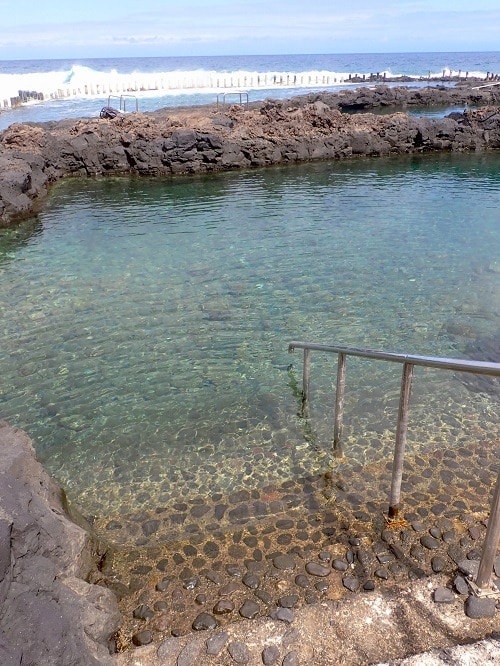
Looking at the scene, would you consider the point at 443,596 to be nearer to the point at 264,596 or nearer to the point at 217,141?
the point at 264,596

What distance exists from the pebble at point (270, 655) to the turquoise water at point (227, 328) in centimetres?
245

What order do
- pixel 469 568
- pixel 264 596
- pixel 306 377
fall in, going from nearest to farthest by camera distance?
1. pixel 469 568
2. pixel 264 596
3. pixel 306 377

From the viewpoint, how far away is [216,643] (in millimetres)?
3250

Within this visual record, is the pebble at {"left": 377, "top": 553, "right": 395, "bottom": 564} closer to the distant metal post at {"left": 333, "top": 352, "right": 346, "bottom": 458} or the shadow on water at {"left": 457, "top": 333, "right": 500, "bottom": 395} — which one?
the distant metal post at {"left": 333, "top": 352, "right": 346, "bottom": 458}

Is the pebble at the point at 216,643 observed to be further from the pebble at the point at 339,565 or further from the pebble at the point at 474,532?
the pebble at the point at 474,532

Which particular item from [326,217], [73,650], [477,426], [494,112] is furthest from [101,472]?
[494,112]

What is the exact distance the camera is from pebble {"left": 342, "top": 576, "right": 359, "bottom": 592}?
4.04 metres

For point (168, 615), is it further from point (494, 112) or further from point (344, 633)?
point (494, 112)

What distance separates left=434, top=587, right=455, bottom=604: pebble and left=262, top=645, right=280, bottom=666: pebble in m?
1.10

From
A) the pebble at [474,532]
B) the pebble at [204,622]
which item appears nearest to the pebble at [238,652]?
the pebble at [204,622]

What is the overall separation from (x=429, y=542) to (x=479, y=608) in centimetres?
122

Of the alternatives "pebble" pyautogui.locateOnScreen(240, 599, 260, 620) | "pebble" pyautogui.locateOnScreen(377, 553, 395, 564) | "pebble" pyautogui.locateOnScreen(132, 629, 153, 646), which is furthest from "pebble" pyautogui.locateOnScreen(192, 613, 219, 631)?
"pebble" pyautogui.locateOnScreen(377, 553, 395, 564)

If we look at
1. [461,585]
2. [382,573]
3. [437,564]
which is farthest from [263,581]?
[461,585]

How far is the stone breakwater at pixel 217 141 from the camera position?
862 inches
